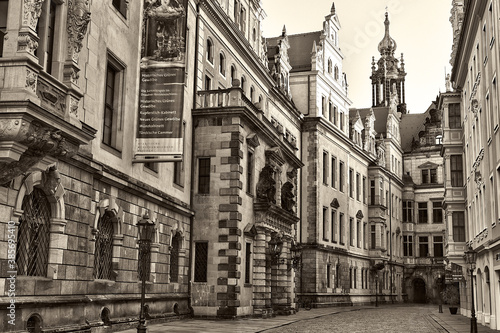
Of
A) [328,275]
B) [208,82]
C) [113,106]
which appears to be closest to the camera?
[113,106]

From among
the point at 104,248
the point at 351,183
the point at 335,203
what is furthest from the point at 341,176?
the point at 104,248

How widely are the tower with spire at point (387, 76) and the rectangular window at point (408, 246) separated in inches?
906

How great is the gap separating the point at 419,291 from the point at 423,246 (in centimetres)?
578

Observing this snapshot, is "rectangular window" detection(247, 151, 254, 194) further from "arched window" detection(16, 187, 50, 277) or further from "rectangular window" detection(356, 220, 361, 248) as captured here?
"rectangular window" detection(356, 220, 361, 248)

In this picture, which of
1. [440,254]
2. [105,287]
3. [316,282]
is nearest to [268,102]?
A: [316,282]

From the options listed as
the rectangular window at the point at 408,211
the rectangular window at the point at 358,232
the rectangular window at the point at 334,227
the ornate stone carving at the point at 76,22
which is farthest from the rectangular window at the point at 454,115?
the rectangular window at the point at 408,211

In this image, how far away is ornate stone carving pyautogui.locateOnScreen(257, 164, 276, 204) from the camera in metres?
33.1

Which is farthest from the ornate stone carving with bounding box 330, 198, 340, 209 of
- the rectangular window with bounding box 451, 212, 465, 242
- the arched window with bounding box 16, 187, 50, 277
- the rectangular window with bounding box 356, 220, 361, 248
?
the arched window with bounding box 16, 187, 50, 277

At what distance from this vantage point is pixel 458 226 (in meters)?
39.9

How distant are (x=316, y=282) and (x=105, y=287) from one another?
31.4 metres

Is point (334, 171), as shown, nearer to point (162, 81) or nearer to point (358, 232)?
Result: point (358, 232)

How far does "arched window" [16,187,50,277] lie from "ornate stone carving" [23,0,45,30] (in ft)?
14.0

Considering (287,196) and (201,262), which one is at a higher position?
(287,196)

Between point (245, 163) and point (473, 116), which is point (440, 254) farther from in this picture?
point (245, 163)
